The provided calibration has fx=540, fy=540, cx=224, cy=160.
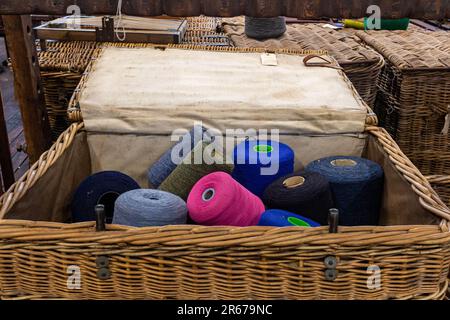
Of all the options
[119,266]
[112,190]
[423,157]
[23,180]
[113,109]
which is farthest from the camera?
[423,157]

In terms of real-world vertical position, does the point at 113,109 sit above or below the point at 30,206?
above

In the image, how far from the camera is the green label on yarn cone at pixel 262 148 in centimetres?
148

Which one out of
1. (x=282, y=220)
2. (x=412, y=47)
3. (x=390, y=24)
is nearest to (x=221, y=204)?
(x=282, y=220)

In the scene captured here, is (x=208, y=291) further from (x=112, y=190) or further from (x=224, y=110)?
(x=224, y=110)

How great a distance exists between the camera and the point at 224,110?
5.09 ft

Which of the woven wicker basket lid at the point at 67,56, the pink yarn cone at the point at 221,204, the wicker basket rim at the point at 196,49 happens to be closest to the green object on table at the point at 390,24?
the wicker basket rim at the point at 196,49

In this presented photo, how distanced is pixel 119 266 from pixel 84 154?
0.66 m

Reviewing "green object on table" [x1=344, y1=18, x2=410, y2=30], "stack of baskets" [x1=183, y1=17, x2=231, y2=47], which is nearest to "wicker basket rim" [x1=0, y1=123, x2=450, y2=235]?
"stack of baskets" [x1=183, y1=17, x2=231, y2=47]

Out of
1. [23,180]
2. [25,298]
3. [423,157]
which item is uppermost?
[23,180]

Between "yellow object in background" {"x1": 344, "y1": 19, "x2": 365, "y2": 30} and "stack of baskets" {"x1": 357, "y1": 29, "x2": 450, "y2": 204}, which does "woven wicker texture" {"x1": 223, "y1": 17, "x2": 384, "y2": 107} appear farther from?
"yellow object in background" {"x1": 344, "y1": 19, "x2": 365, "y2": 30}

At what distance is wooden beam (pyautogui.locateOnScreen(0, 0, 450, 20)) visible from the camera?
1171 mm

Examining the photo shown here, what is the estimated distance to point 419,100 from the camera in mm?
2305

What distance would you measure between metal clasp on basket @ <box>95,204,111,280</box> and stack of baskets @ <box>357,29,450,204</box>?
5.42 ft

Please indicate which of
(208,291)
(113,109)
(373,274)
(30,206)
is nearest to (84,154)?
(113,109)
